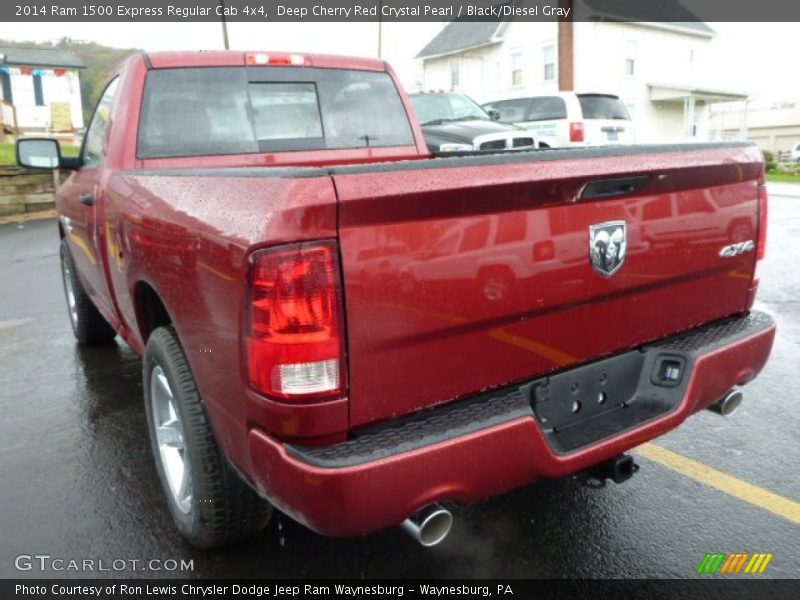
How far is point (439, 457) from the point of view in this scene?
191 cm

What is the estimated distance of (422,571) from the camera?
2.57 meters

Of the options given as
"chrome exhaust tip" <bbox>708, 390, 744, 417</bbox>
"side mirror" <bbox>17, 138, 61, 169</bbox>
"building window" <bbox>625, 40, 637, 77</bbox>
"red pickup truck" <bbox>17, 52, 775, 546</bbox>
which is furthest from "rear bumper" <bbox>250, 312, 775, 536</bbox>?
"building window" <bbox>625, 40, 637, 77</bbox>

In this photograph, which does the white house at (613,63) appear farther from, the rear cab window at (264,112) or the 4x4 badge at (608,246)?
the 4x4 badge at (608,246)

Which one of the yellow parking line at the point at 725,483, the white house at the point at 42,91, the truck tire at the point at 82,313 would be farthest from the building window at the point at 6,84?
the yellow parking line at the point at 725,483

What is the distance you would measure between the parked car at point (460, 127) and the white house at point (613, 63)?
15127mm

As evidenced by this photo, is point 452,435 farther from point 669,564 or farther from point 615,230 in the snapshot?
point 669,564

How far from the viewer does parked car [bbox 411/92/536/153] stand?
10.8 metres

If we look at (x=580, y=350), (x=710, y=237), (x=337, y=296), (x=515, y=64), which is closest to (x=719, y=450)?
(x=710, y=237)

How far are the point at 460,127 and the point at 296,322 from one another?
1004 centimetres

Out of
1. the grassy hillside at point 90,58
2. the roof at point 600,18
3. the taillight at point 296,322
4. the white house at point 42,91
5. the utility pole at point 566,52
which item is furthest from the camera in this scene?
the grassy hillside at point 90,58

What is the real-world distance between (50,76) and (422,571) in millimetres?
44203

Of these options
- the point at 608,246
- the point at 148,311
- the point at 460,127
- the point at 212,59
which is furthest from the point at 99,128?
the point at 460,127

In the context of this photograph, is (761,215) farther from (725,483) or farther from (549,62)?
(549,62)

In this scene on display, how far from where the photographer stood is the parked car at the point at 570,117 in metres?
14.2
